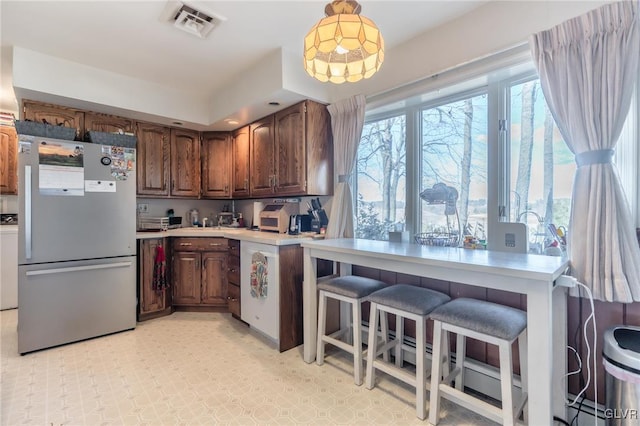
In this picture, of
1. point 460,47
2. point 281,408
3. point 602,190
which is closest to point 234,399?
point 281,408

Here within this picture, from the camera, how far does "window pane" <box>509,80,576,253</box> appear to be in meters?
1.84

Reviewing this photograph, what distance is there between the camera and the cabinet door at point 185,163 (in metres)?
3.76

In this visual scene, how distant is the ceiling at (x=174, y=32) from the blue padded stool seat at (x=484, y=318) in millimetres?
1944

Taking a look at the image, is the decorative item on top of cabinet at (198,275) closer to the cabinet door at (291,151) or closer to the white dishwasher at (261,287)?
the white dishwasher at (261,287)

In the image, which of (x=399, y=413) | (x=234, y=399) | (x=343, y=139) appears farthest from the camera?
(x=343, y=139)

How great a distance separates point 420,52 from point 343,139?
0.94 m

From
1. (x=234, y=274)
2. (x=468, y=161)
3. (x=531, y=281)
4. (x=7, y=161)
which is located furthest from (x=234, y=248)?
(x=7, y=161)

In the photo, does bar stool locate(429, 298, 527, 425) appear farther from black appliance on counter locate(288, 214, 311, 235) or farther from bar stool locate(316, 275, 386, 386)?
black appliance on counter locate(288, 214, 311, 235)

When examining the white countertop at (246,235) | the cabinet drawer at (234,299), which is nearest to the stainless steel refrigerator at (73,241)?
the white countertop at (246,235)

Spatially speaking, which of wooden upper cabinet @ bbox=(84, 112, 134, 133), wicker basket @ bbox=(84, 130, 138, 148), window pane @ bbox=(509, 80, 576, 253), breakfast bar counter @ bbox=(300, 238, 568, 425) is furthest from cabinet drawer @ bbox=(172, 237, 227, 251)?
window pane @ bbox=(509, 80, 576, 253)

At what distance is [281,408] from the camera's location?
1786 millimetres

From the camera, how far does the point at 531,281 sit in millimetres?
1307

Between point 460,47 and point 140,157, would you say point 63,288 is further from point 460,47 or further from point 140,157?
point 460,47

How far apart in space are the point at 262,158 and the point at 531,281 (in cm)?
280
